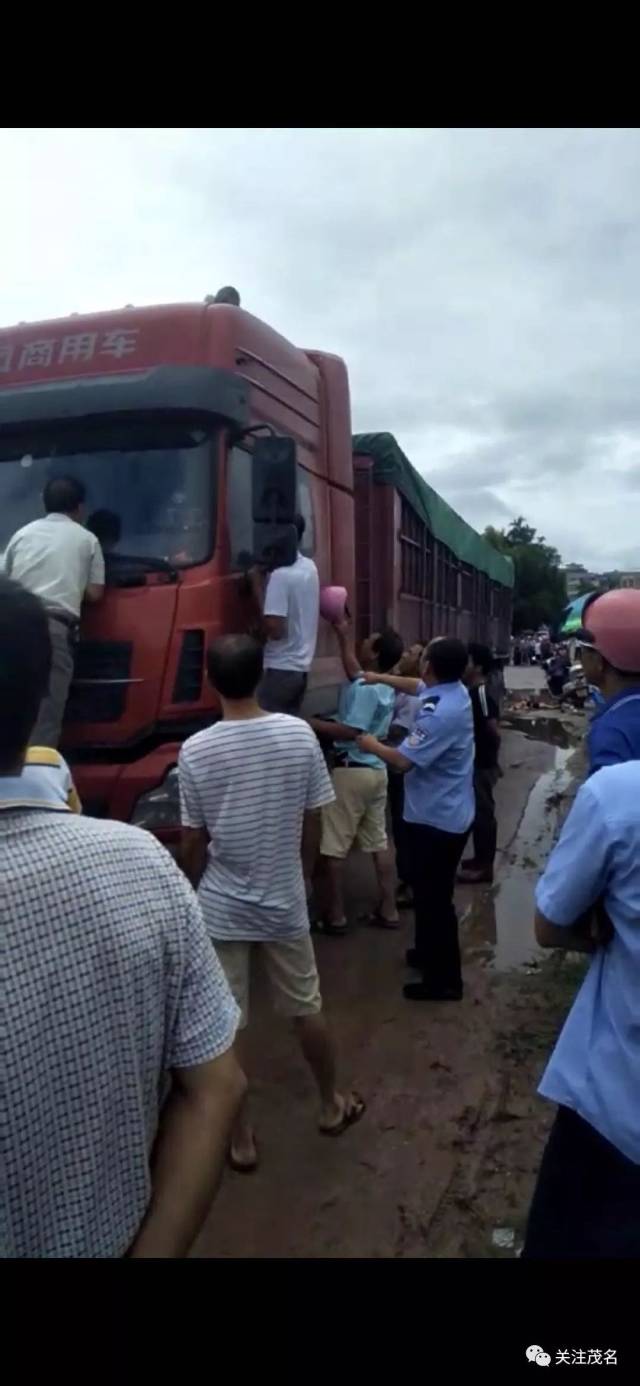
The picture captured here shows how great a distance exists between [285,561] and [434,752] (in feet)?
3.58

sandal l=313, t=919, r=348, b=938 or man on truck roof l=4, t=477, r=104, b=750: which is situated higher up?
man on truck roof l=4, t=477, r=104, b=750

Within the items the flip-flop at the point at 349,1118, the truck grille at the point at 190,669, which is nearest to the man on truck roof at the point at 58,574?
the truck grille at the point at 190,669

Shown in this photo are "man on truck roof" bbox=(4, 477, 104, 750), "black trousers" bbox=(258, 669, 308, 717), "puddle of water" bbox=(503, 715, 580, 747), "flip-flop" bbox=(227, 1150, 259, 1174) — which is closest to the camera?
"flip-flop" bbox=(227, 1150, 259, 1174)

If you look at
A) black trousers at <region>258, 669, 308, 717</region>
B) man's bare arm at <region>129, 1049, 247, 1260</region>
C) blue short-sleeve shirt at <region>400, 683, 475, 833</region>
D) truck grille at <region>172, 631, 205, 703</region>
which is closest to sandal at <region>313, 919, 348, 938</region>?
blue short-sleeve shirt at <region>400, 683, 475, 833</region>

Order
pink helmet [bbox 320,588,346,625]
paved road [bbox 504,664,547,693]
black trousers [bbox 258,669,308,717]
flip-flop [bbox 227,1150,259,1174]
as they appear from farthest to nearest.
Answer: paved road [bbox 504,664,547,693], pink helmet [bbox 320,588,346,625], black trousers [bbox 258,669,308,717], flip-flop [bbox 227,1150,259,1174]

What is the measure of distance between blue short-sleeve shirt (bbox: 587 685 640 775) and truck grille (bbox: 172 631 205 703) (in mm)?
2181

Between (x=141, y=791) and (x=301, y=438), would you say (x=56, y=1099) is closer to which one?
(x=141, y=791)

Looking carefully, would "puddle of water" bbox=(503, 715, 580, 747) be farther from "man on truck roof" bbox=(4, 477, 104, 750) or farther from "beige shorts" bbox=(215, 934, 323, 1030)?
"beige shorts" bbox=(215, 934, 323, 1030)

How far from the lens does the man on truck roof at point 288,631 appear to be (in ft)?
15.8

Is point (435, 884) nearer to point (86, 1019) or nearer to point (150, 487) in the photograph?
point (150, 487)

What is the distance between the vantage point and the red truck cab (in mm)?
4168

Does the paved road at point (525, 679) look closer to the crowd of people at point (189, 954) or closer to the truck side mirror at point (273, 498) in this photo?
the truck side mirror at point (273, 498)

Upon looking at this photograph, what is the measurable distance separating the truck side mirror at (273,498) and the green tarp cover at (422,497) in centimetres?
308

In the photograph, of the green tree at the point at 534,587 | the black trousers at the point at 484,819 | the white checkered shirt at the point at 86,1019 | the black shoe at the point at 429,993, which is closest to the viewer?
the white checkered shirt at the point at 86,1019
